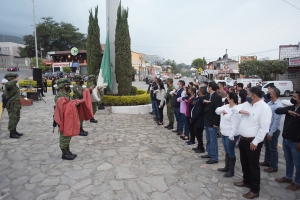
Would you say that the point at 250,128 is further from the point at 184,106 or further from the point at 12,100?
the point at 12,100

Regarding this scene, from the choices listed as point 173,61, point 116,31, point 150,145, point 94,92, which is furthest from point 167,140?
point 173,61

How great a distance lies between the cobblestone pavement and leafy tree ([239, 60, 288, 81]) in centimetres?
2139

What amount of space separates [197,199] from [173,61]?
376ft

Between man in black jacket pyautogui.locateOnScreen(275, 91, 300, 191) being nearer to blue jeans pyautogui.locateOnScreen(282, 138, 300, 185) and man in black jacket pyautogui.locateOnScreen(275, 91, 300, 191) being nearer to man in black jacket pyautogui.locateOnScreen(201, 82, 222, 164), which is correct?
blue jeans pyautogui.locateOnScreen(282, 138, 300, 185)

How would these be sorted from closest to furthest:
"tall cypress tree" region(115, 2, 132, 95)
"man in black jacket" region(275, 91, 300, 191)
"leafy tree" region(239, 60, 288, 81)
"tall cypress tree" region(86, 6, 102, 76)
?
"man in black jacket" region(275, 91, 300, 191), "tall cypress tree" region(115, 2, 132, 95), "tall cypress tree" region(86, 6, 102, 76), "leafy tree" region(239, 60, 288, 81)

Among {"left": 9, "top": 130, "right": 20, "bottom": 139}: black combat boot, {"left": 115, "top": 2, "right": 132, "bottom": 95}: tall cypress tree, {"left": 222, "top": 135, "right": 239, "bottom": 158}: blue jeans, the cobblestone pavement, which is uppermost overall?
{"left": 115, "top": 2, "right": 132, "bottom": 95}: tall cypress tree

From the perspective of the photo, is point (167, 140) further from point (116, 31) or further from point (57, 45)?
point (57, 45)

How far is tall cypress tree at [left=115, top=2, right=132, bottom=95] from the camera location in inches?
424

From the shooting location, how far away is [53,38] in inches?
2051

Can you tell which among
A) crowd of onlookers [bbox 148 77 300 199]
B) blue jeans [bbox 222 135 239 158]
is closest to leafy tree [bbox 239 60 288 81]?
crowd of onlookers [bbox 148 77 300 199]

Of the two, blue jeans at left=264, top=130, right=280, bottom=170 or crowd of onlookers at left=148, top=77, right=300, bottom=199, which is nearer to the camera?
crowd of onlookers at left=148, top=77, right=300, bottom=199

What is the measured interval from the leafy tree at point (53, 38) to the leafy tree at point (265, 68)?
42240 mm

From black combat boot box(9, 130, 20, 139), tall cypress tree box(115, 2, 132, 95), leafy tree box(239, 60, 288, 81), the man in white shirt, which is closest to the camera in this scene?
the man in white shirt

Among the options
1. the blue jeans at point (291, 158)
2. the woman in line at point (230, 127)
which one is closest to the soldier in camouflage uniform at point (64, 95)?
the woman in line at point (230, 127)
